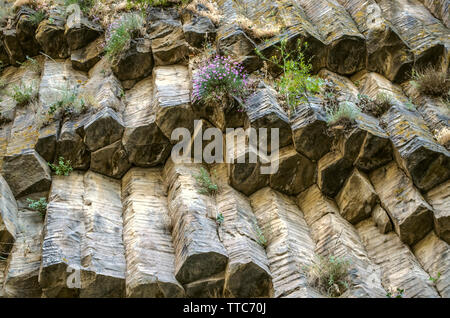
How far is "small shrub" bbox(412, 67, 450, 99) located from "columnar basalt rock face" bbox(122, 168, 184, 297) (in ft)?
15.9

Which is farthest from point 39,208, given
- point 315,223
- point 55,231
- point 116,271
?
point 315,223

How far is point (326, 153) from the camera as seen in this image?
8.77 metres

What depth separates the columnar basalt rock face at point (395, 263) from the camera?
23.1 ft

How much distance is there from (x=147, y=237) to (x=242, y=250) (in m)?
1.46

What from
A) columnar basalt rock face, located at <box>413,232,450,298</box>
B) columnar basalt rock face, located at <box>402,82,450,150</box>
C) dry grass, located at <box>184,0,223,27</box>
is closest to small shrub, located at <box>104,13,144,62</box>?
dry grass, located at <box>184,0,223,27</box>

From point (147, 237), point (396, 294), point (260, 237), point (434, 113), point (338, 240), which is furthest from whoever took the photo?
point (434, 113)

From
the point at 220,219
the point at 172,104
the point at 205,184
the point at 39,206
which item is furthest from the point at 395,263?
the point at 39,206

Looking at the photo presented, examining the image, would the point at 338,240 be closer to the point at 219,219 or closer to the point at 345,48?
the point at 219,219

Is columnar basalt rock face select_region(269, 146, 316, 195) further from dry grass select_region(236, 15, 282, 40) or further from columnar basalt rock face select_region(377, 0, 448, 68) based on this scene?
columnar basalt rock face select_region(377, 0, 448, 68)

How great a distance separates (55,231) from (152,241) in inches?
55.1

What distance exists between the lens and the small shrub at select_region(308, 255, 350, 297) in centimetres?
712

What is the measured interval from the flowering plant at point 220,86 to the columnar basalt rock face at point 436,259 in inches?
142

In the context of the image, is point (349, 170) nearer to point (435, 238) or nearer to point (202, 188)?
point (435, 238)

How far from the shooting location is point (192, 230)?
7801 millimetres
